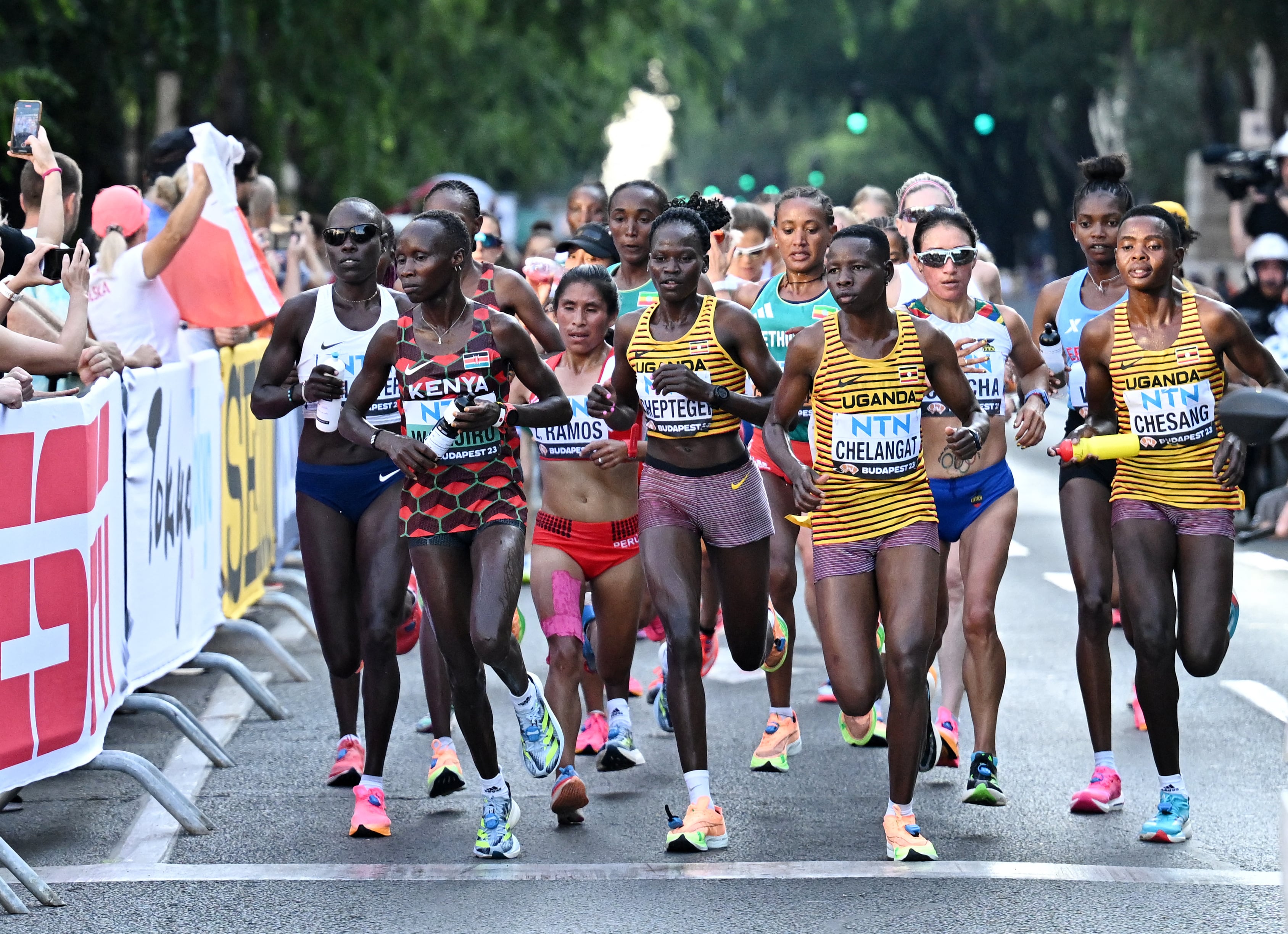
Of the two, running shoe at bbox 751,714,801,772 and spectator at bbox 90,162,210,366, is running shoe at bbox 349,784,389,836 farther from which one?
spectator at bbox 90,162,210,366

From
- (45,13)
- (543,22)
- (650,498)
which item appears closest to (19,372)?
(650,498)

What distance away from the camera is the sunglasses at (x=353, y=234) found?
307 inches

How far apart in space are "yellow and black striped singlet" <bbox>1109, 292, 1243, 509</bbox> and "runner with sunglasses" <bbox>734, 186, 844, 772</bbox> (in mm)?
1748

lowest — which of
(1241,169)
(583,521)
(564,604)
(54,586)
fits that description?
(564,604)

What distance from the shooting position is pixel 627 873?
6.97 metres

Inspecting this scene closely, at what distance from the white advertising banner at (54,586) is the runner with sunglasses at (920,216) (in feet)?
10.5

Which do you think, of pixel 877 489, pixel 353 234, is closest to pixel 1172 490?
pixel 877 489

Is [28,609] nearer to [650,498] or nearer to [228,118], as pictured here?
[650,498]

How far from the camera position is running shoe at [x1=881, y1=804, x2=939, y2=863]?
23.0 feet

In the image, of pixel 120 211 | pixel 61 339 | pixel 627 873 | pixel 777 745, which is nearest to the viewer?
pixel 627 873

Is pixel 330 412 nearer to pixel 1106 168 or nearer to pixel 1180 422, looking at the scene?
pixel 1180 422

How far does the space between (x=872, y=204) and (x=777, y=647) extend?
12.3ft

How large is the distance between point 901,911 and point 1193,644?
59.0 inches

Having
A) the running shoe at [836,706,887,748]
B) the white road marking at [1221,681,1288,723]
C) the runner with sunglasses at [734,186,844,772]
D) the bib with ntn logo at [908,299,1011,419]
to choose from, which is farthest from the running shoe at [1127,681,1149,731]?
the bib with ntn logo at [908,299,1011,419]
